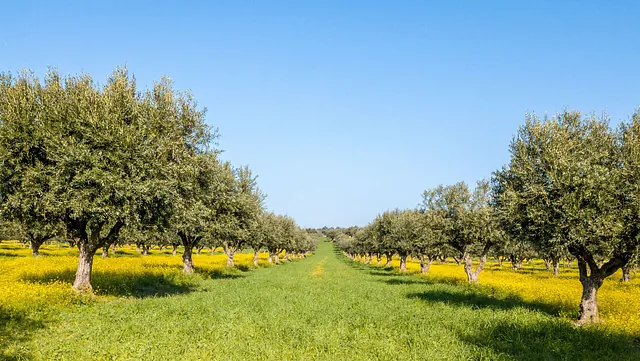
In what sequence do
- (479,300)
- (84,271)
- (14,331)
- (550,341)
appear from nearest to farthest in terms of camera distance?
(14,331) < (550,341) < (84,271) < (479,300)

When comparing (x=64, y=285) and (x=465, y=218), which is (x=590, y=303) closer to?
(x=465, y=218)

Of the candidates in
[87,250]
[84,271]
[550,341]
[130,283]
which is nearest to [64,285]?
[84,271]

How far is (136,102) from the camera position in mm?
23812

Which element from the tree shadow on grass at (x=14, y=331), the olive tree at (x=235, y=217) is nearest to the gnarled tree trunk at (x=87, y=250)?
the tree shadow on grass at (x=14, y=331)

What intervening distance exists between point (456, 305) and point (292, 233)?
7037cm

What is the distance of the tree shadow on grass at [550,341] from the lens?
14242 mm

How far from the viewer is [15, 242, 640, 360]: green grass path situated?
42.8 ft

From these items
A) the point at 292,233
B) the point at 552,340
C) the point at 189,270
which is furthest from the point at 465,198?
the point at 292,233

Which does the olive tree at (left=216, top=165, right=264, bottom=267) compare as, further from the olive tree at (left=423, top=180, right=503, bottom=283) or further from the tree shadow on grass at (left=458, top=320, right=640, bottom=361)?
the tree shadow on grass at (left=458, top=320, right=640, bottom=361)

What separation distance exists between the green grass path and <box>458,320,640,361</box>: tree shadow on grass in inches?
1.8

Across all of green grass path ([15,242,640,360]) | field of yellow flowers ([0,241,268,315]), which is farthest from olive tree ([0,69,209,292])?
green grass path ([15,242,640,360])

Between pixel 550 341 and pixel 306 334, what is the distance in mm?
10608

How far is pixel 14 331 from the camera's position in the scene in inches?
573

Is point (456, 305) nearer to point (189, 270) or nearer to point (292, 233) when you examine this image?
point (189, 270)
